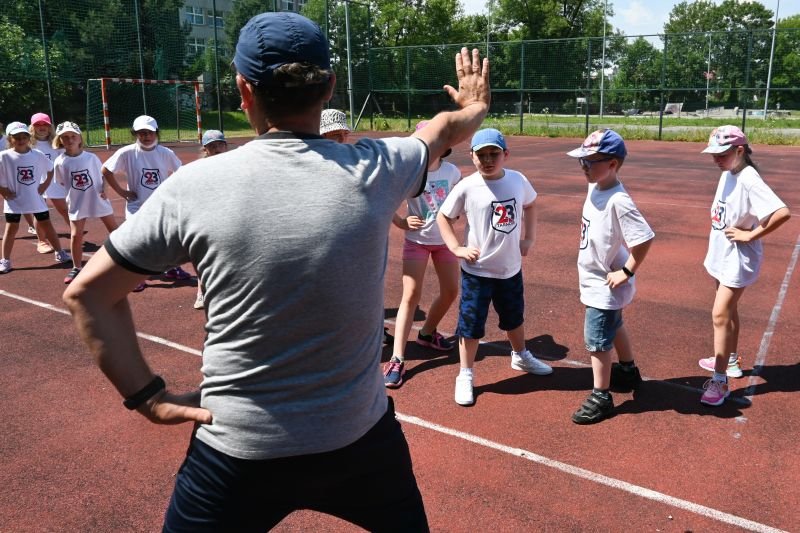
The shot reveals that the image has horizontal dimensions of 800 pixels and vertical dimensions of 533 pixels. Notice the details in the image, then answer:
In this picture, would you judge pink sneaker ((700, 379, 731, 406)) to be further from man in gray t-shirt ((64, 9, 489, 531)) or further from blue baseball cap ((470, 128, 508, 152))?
man in gray t-shirt ((64, 9, 489, 531))

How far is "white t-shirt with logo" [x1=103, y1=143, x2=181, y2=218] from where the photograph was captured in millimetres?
7910

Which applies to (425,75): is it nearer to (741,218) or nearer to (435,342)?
(435,342)

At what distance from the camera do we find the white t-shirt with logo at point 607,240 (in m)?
4.36

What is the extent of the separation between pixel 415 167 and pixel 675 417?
11.2 feet

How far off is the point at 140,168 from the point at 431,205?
401cm

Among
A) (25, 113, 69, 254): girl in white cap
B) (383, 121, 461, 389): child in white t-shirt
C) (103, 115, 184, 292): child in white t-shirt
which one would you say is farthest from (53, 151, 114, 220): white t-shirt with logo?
(383, 121, 461, 389): child in white t-shirt

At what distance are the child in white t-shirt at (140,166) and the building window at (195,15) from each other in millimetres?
59158

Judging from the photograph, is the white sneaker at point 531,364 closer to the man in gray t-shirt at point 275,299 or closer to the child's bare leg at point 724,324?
the child's bare leg at point 724,324

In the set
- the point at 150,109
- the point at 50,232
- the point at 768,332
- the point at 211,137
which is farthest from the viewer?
the point at 150,109

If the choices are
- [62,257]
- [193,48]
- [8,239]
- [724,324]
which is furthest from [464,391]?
[193,48]

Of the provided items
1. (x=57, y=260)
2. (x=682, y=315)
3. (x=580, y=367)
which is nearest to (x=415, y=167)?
(x=580, y=367)

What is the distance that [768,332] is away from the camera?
20.4 ft

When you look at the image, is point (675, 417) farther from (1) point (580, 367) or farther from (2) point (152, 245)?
(2) point (152, 245)

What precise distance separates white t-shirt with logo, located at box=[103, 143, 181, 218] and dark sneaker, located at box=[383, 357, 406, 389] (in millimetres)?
4018
